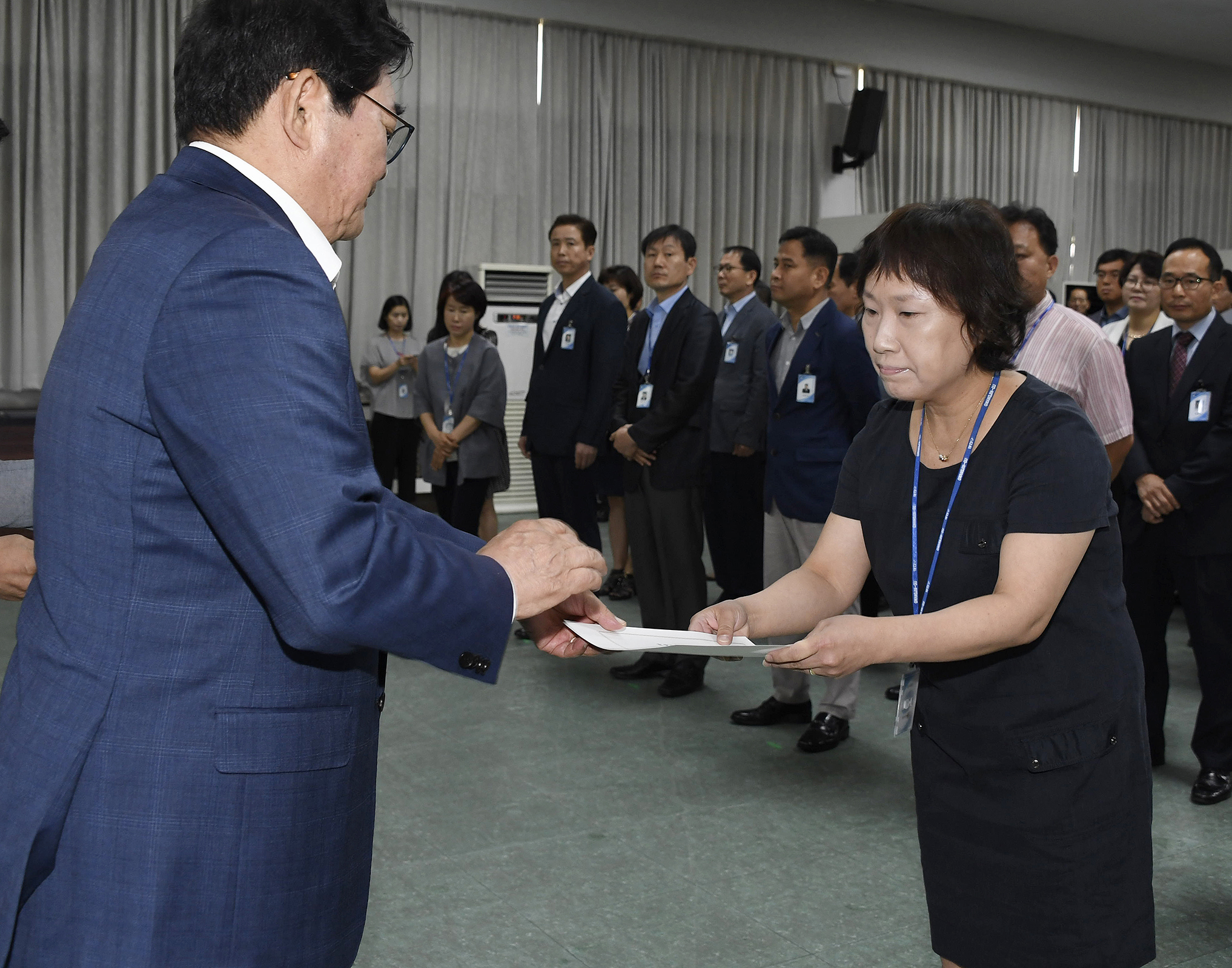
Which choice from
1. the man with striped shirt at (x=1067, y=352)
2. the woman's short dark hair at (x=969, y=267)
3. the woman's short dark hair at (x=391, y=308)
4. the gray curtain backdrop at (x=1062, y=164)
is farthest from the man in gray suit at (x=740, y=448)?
the gray curtain backdrop at (x=1062, y=164)

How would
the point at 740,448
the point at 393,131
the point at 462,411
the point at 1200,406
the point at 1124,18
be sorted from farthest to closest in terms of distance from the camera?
the point at 1124,18 → the point at 462,411 → the point at 740,448 → the point at 1200,406 → the point at 393,131

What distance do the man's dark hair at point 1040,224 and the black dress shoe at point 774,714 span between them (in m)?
1.71

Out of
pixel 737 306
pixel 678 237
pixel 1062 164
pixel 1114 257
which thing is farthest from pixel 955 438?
pixel 1062 164

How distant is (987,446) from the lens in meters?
1.52

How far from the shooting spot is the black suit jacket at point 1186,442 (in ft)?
11.6

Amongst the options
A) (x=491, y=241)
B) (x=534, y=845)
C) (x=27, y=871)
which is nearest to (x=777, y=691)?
(x=534, y=845)

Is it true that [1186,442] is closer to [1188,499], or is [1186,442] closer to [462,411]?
[1188,499]

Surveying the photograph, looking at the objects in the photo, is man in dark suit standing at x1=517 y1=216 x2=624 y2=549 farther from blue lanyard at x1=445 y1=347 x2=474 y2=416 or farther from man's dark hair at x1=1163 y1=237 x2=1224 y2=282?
man's dark hair at x1=1163 y1=237 x2=1224 y2=282

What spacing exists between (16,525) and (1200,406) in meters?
3.42

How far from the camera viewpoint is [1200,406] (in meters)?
3.68

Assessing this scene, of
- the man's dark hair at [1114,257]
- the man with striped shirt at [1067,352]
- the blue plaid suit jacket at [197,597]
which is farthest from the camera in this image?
the man's dark hair at [1114,257]

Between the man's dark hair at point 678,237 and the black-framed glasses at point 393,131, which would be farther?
the man's dark hair at point 678,237

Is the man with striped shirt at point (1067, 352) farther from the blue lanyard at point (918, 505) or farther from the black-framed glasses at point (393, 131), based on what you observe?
the black-framed glasses at point (393, 131)

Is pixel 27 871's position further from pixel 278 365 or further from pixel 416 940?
pixel 416 940
